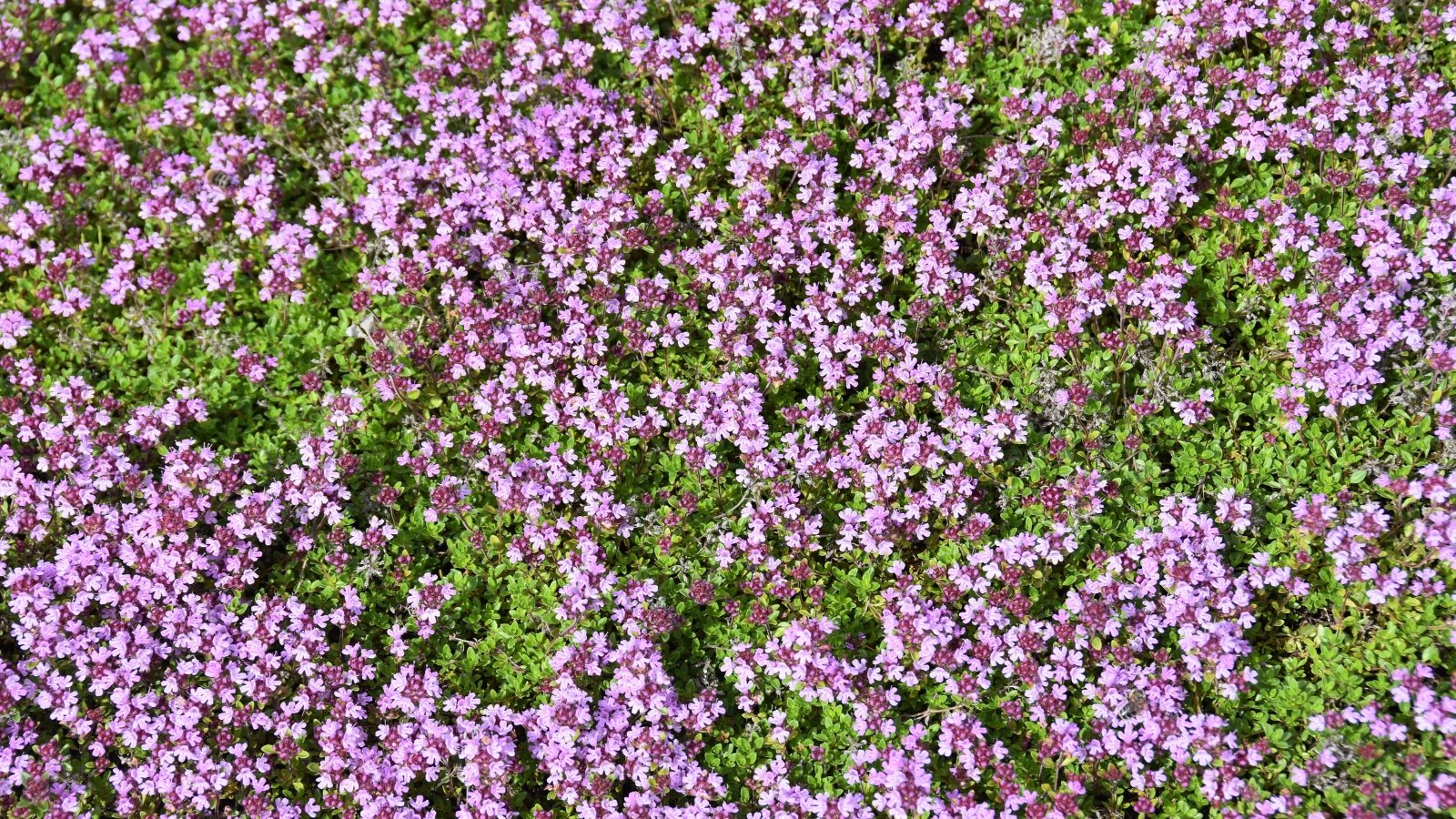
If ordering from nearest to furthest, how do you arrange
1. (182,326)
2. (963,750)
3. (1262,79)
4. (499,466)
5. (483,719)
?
(963,750) → (483,719) → (499,466) → (1262,79) → (182,326)

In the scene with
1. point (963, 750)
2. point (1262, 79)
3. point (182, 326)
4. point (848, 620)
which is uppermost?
point (1262, 79)

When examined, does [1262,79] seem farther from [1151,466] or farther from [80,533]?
[80,533]

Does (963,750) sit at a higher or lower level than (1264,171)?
lower

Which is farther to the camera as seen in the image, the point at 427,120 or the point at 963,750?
the point at 427,120

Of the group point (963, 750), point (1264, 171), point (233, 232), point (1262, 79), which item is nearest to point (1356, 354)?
point (1264, 171)

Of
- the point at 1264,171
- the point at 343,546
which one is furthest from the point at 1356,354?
the point at 343,546

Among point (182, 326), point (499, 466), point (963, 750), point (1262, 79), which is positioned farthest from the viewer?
point (182, 326)
